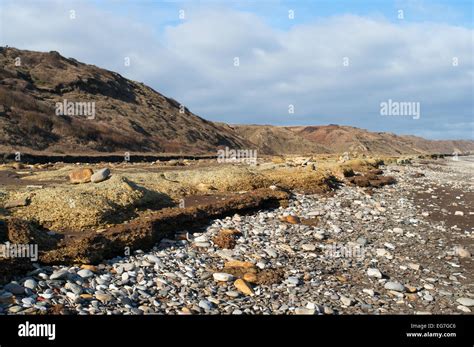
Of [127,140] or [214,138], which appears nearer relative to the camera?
[127,140]

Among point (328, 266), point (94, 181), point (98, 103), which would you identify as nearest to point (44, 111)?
point (98, 103)

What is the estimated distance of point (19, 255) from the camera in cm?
972

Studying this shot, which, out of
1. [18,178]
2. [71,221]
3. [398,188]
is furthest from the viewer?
[398,188]

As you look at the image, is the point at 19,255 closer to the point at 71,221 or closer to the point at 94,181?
the point at 71,221

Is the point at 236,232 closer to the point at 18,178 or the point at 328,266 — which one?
the point at 328,266

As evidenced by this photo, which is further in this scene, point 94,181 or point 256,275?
point 94,181

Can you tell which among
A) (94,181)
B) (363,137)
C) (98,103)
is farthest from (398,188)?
(363,137)

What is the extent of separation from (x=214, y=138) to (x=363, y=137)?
98843mm

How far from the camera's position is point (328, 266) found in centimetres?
1226

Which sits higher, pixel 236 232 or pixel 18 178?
pixel 18 178
